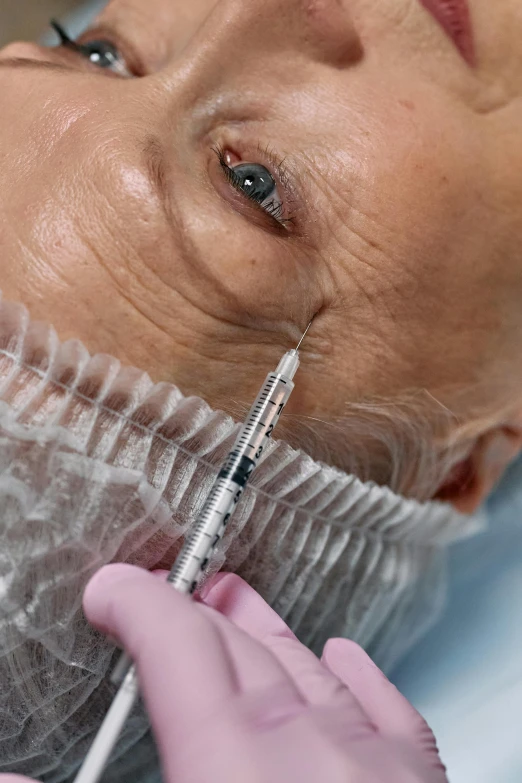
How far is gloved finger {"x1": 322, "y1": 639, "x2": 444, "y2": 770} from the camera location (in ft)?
2.04

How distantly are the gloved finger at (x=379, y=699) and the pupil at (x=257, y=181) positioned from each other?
1.74 feet

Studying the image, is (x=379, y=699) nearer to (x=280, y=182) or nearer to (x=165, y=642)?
(x=165, y=642)

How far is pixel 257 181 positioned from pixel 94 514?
44 centimetres

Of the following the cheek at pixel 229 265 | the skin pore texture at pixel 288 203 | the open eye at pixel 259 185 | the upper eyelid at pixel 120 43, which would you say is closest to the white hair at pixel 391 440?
the skin pore texture at pixel 288 203

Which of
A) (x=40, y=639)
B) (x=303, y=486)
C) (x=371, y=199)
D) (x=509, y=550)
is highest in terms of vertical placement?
(x=371, y=199)

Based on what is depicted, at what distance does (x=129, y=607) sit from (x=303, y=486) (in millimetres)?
297

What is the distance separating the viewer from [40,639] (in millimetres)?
696

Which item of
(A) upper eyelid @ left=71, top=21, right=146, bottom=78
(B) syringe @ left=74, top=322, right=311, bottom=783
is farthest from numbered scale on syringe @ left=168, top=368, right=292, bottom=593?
(A) upper eyelid @ left=71, top=21, right=146, bottom=78

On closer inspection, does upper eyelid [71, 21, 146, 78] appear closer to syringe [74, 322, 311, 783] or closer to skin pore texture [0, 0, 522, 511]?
skin pore texture [0, 0, 522, 511]

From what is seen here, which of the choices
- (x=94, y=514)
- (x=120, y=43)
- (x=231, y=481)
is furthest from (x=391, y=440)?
(x=120, y=43)

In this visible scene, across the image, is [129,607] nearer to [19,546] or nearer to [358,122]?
[19,546]

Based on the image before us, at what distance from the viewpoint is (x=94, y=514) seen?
0.69 meters

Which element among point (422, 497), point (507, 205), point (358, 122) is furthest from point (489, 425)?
point (358, 122)

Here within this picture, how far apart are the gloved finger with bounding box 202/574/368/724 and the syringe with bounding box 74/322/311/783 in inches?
2.6
